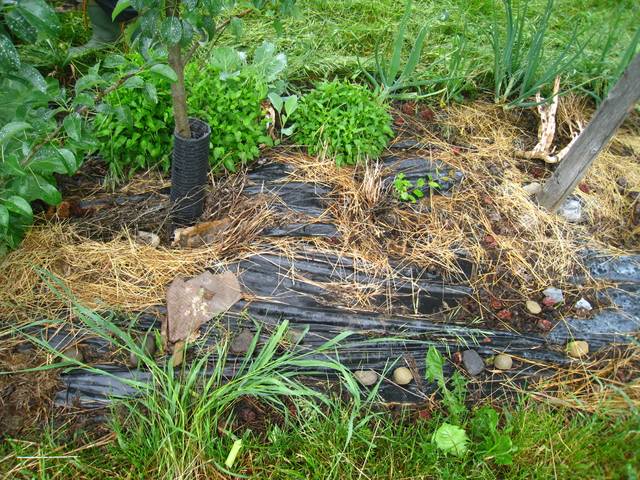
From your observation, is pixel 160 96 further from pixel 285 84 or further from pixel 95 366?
pixel 95 366

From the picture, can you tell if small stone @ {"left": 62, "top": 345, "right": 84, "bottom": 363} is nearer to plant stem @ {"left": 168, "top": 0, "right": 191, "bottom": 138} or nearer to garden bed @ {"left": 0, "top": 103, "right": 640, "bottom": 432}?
garden bed @ {"left": 0, "top": 103, "right": 640, "bottom": 432}

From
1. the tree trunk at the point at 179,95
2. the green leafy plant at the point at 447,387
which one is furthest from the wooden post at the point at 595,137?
the tree trunk at the point at 179,95

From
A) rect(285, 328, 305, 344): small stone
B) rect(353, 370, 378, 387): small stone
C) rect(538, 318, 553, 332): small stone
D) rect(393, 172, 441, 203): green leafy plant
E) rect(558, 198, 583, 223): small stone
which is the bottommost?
rect(353, 370, 378, 387): small stone

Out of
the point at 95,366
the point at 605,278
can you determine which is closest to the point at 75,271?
the point at 95,366

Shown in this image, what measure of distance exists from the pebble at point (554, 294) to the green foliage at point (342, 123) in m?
0.93

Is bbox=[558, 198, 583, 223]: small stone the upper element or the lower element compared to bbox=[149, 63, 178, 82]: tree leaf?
lower

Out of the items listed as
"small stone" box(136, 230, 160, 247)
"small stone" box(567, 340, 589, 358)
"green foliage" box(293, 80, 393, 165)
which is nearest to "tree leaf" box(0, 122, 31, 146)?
"small stone" box(136, 230, 160, 247)

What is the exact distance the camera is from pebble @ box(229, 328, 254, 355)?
5.57ft

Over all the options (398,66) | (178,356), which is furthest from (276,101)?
(178,356)

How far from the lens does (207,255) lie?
194 cm

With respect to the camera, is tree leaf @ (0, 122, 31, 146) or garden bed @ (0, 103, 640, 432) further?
garden bed @ (0, 103, 640, 432)

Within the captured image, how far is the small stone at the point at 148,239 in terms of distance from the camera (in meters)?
1.98

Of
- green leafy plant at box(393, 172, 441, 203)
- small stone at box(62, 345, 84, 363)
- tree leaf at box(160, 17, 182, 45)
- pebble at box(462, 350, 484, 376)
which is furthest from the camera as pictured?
green leafy plant at box(393, 172, 441, 203)

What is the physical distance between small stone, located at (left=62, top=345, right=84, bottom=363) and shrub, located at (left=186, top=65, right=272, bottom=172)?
91 centimetres
